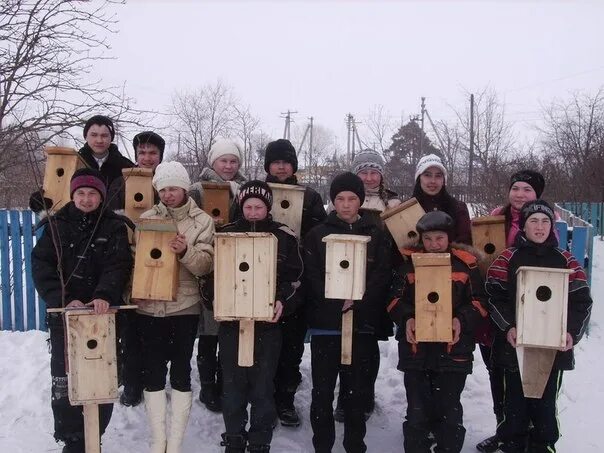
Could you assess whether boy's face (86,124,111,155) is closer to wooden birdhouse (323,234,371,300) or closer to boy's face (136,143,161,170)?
boy's face (136,143,161,170)

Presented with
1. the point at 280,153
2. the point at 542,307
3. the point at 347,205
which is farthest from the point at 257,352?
the point at 542,307

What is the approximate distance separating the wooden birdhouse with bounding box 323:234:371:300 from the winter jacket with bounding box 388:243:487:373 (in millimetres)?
309

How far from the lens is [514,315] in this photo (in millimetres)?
3279

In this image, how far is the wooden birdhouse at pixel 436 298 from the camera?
314cm

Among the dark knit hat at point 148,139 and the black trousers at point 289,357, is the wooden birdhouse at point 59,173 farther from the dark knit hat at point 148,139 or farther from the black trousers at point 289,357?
the black trousers at point 289,357

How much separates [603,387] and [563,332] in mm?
2437

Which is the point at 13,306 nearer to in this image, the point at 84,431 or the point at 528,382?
the point at 84,431

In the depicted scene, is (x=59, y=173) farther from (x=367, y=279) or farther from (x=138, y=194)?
(x=367, y=279)

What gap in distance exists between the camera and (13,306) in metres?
6.88

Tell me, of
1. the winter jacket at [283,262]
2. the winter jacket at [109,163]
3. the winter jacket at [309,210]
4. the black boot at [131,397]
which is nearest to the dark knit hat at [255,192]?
the winter jacket at [283,262]

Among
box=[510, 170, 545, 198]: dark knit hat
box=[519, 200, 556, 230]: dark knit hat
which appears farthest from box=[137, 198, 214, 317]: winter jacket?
box=[510, 170, 545, 198]: dark knit hat

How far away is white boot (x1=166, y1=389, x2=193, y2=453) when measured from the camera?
3428 millimetres

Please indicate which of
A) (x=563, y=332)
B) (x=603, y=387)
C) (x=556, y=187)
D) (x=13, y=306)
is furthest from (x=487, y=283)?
(x=556, y=187)

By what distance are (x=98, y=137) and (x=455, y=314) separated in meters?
3.03
